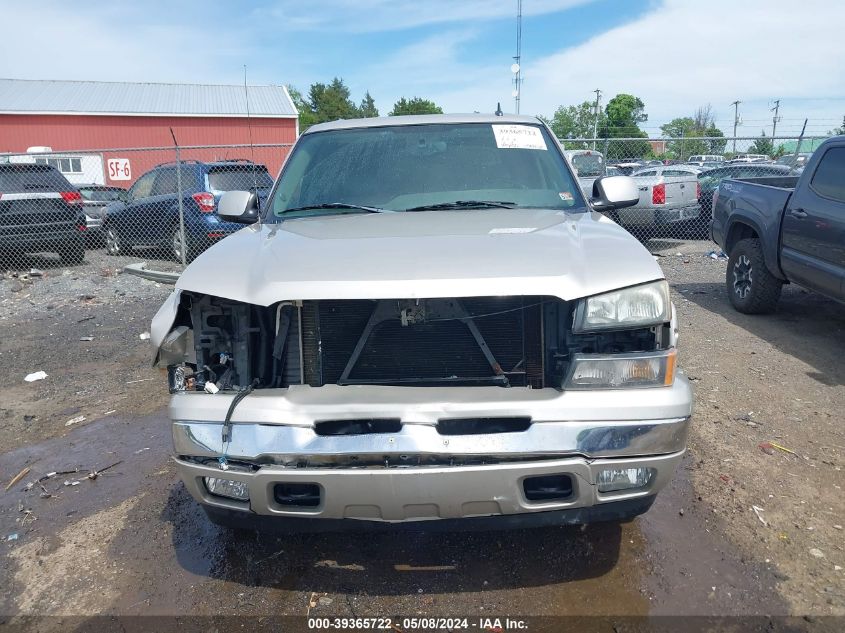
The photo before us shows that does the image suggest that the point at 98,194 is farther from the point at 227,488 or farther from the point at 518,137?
the point at 227,488

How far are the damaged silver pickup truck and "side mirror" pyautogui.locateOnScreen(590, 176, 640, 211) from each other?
103 centimetres

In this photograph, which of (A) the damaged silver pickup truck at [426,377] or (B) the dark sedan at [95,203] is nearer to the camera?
(A) the damaged silver pickup truck at [426,377]

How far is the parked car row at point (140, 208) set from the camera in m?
10.0

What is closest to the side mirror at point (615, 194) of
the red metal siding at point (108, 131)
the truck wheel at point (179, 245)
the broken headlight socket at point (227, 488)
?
the broken headlight socket at point (227, 488)

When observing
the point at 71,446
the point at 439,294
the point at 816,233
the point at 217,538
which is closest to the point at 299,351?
the point at 439,294

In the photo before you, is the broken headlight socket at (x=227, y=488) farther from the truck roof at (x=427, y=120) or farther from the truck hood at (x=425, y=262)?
the truck roof at (x=427, y=120)

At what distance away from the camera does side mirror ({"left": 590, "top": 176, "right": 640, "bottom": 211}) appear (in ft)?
12.9

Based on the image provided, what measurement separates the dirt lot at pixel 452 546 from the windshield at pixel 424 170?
1658 millimetres

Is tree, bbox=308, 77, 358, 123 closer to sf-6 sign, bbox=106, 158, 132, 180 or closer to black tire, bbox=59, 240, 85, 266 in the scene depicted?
sf-6 sign, bbox=106, 158, 132, 180

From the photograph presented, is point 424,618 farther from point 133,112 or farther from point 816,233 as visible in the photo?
point 133,112

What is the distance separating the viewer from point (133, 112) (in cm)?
2888

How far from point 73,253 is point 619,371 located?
35.9 feet

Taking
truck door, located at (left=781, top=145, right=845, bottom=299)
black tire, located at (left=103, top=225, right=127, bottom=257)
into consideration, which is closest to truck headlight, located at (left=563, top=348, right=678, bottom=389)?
truck door, located at (left=781, top=145, right=845, bottom=299)

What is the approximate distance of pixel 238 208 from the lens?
12.8 ft
